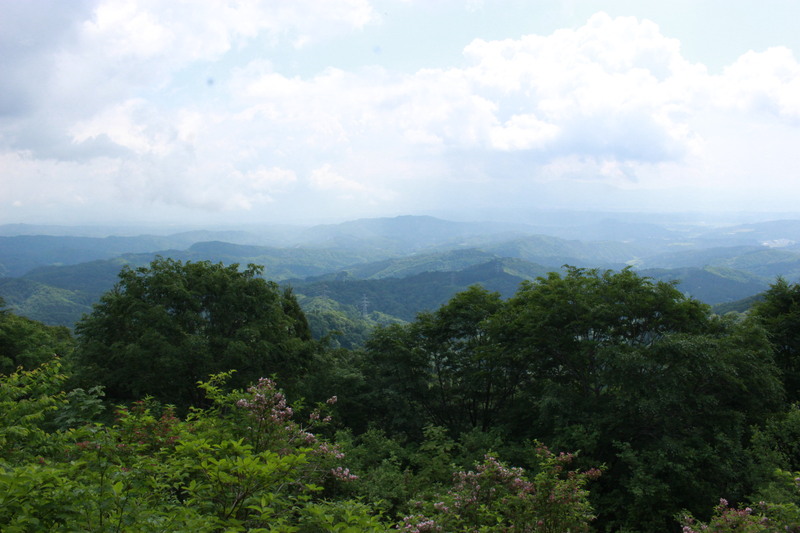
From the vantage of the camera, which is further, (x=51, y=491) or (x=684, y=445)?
(x=684, y=445)

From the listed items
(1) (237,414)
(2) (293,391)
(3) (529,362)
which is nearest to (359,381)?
(2) (293,391)

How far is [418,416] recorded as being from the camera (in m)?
17.5

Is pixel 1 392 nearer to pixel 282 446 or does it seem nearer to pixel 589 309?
pixel 282 446

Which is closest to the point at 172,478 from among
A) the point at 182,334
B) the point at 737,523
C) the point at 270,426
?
the point at 270,426

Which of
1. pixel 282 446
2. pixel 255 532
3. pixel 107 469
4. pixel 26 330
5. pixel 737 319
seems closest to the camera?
pixel 255 532

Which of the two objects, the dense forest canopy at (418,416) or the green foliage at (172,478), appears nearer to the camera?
the green foliage at (172,478)

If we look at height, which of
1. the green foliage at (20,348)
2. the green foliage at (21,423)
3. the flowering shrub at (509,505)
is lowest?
the green foliage at (20,348)

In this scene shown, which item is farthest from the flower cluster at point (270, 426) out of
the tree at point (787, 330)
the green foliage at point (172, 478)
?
the tree at point (787, 330)

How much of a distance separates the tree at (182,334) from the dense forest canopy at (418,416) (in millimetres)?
94

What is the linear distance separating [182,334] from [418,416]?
10.6m

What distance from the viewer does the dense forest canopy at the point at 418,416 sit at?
432 centimetres

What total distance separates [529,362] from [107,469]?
13.3 metres

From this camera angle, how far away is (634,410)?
36.9ft

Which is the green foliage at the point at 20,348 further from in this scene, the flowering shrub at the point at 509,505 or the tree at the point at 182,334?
the flowering shrub at the point at 509,505
